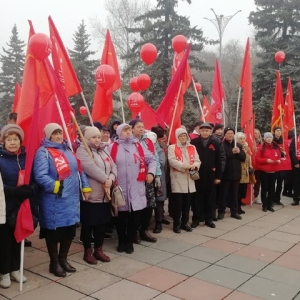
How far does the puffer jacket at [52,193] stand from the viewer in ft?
13.8

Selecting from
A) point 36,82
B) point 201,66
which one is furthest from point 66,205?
point 201,66

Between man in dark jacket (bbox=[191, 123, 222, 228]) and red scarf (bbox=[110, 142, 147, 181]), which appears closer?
red scarf (bbox=[110, 142, 147, 181])

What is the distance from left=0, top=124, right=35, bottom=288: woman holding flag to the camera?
4016mm

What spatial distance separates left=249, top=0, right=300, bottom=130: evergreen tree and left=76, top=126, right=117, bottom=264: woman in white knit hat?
15249 millimetres

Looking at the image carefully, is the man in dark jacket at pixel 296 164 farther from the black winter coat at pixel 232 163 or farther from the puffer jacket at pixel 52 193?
the puffer jacket at pixel 52 193

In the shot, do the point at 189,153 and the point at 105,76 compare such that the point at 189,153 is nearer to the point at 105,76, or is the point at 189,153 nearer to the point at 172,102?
the point at 172,102

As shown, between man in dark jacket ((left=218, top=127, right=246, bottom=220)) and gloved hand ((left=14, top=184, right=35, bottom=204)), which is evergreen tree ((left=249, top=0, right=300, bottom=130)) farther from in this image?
gloved hand ((left=14, top=184, right=35, bottom=204))

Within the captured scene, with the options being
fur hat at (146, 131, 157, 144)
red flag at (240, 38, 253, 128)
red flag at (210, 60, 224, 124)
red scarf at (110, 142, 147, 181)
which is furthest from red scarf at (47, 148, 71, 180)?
red flag at (210, 60, 224, 124)

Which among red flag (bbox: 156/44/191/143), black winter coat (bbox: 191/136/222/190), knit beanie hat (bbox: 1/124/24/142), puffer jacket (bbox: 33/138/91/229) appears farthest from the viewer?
red flag (bbox: 156/44/191/143)

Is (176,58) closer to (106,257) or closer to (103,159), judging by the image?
(103,159)

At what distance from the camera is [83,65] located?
23.7 metres

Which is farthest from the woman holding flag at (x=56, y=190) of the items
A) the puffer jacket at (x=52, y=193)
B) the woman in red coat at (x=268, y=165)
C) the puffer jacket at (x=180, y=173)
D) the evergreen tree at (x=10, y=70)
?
the evergreen tree at (x=10, y=70)

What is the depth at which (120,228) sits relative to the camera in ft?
17.6

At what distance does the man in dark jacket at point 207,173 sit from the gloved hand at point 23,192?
343 cm
